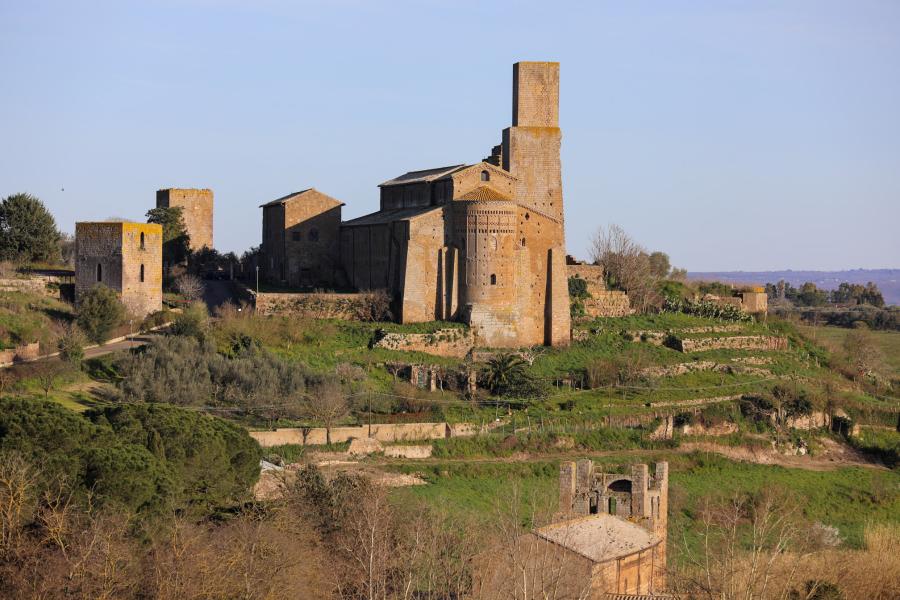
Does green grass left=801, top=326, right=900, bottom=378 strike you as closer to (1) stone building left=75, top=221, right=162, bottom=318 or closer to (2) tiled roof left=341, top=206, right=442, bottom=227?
(2) tiled roof left=341, top=206, right=442, bottom=227

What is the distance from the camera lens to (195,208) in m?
64.6

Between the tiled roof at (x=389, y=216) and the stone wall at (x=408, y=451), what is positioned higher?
the tiled roof at (x=389, y=216)

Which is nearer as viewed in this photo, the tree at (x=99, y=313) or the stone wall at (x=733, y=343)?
the tree at (x=99, y=313)

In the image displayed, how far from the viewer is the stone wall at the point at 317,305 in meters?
51.8

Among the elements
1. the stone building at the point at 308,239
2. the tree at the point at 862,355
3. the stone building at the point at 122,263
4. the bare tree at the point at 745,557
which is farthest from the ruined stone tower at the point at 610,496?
the tree at the point at 862,355

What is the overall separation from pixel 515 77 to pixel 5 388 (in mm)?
21026

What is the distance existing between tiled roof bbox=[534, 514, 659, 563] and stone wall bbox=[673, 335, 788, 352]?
18.3 m

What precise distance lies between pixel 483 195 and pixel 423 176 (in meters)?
4.70

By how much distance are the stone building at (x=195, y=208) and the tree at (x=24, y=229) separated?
7.52m

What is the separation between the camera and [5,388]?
42594 mm

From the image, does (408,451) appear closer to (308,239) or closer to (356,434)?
(356,434)

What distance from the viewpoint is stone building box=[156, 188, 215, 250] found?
211ft

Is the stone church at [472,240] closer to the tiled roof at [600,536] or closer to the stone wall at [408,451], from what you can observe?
the stone wall at [408,451]

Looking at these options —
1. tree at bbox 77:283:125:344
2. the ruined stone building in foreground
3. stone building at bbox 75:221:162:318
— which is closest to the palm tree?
the ruined stone building in foreground
